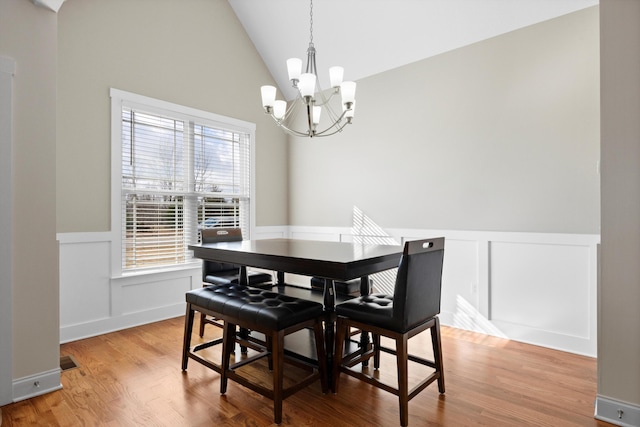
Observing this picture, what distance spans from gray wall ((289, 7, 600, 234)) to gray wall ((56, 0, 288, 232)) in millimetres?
1441

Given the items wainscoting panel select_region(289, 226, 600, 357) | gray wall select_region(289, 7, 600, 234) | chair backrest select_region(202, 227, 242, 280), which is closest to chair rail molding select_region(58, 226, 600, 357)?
wainscoting panel select_region(289, 226, 600, 357)

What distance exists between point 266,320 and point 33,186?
5.36ft

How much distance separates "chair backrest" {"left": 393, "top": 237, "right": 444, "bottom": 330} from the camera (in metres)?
1.86

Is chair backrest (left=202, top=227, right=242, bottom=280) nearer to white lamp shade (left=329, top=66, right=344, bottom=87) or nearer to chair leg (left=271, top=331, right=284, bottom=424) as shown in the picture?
chair leg (left=271, top=331, right=284, bottom=424)

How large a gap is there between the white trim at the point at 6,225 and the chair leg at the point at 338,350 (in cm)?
188

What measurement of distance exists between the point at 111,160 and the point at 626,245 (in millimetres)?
3877

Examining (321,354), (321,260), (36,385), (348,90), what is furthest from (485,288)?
(36,385)

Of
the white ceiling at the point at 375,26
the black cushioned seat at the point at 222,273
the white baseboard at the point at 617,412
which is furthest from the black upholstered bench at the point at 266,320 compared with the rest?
the white ceiling at the point at 375,26

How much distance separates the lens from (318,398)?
2.14m

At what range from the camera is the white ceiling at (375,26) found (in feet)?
10.2

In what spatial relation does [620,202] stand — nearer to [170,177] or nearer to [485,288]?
[485,288]

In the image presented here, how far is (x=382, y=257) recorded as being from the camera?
209cm

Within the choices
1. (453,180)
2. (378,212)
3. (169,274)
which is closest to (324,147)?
(378,212)

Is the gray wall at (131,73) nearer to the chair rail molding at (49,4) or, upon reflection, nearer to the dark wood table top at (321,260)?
the chair rail molding at (49,4)
